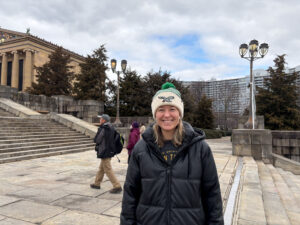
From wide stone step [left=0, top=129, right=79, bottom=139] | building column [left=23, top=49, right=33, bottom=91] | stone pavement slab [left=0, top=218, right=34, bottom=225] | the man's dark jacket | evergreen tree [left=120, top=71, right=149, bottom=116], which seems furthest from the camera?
building column [left=23, top=49, right=33, bottom=91]

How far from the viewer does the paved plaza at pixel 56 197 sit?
10.3 feet

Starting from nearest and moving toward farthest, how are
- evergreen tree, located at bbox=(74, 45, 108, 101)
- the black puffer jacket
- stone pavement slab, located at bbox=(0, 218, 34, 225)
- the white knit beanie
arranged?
the black puffer jacket < the white knit beanie < stone pavement slab, located at bbox=(0, 218, 34, 225) < evergreen tree, located at bbox=(74, 45, 108, 101)

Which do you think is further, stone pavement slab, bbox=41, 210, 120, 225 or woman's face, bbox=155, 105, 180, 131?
stone pavement slab, bbox=41, 210, 120, 225

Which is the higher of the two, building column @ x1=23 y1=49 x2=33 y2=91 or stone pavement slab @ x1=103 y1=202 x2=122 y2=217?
building column @ x1=23 y1=49 x2=33 y2=91

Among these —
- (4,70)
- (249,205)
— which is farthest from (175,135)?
(4,70)

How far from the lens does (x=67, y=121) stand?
14703 mm

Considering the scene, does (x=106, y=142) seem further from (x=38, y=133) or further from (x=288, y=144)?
(x=288, y=144)

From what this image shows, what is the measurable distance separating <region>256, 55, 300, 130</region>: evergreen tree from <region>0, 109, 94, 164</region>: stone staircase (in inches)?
671

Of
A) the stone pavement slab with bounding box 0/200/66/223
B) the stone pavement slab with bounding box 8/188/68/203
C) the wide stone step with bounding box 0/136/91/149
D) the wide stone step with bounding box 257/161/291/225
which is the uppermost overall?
the wide stone step with bounding box 0/136/91/149

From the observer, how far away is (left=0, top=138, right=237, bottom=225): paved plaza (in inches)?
123

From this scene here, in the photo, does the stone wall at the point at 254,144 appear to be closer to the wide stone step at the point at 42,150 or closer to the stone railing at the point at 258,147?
the stone railing at the point at 258,147

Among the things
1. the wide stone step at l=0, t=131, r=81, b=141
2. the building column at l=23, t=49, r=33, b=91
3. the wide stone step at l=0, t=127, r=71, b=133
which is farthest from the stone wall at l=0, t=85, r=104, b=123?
the building column at l=23, t=49, r=33, b=91

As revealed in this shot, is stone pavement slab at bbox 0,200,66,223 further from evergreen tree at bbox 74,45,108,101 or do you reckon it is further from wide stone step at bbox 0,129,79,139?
evergreen tree at bbox 74,45,108,101

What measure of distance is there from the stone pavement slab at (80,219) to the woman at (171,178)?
169 cm
